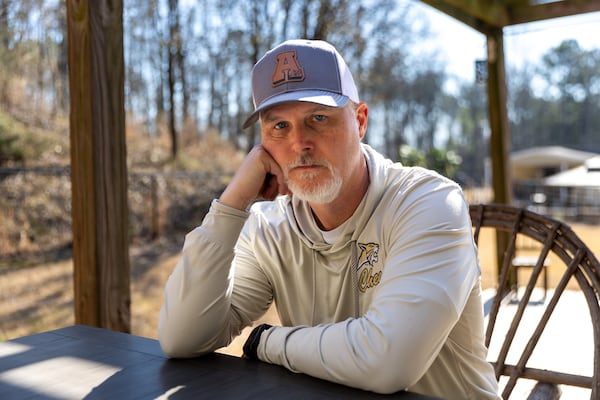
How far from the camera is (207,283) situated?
1331mm

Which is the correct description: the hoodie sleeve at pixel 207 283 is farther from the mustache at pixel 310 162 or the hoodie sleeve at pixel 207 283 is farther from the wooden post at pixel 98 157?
the wooden post at pixel 98 157

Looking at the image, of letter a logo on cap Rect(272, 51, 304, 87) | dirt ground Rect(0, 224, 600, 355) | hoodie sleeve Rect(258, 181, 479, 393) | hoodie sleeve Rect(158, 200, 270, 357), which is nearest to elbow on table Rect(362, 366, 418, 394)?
hoodie sleeve Rect(258, 181, 479, 393)

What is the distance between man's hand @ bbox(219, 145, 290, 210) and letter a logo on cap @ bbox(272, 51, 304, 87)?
0.19 metres

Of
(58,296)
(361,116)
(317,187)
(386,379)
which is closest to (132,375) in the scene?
(386,379)

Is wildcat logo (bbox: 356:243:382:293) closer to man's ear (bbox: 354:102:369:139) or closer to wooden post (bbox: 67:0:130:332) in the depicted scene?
man's ear (bbox: 354:102:369:139)

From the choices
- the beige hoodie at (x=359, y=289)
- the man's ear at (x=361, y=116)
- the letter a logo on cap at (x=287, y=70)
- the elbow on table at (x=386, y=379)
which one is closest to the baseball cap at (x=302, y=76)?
the letter a logo on cap at (x=287, y=70)

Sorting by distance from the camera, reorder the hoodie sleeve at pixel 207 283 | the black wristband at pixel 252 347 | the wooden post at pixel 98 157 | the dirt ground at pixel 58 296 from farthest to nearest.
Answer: the dirt ground at pixel 58 296, the wooden post at pixel 98 157, the hoodie sleeve at pixel 207 283, the black wristband at pixel 252 347

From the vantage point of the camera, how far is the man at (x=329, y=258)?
1.06 metres

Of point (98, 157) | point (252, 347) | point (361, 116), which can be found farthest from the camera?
point (98, 157)

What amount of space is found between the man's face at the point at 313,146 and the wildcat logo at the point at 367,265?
0.15m

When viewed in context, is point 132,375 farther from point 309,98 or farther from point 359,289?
point 309,98

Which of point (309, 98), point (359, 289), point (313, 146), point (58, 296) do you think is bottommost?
point (58, 296)

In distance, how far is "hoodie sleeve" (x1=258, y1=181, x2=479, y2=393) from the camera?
1.01 m

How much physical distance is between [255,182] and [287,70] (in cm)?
28
